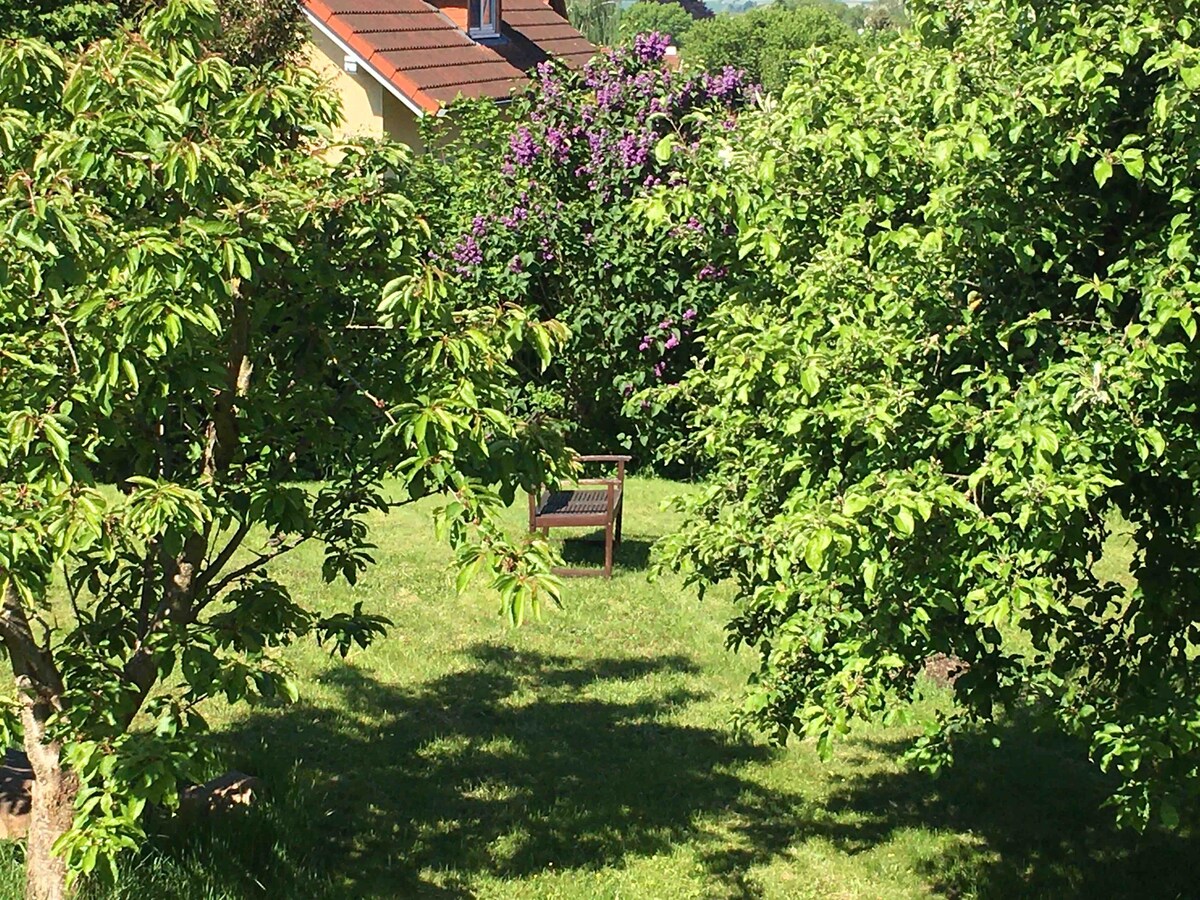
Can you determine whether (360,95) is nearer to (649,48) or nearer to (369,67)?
(369,67)

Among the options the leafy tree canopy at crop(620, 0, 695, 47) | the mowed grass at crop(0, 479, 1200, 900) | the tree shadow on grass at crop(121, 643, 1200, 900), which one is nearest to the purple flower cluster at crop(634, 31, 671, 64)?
the mowed grass at crop(0, 479, 1200, 900)

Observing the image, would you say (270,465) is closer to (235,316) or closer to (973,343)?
(235,316)

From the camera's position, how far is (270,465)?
5406 mm

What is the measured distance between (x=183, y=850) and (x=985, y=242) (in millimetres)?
4256

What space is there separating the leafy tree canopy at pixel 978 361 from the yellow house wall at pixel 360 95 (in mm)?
15177

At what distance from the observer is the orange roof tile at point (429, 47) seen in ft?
64.7

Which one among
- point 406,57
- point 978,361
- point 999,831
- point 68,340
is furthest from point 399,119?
point 68,340

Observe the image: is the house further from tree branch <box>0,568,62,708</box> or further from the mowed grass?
tree branch <box>0,568,62,708</box>

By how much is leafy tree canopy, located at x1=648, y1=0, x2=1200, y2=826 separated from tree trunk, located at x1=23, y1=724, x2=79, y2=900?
281 cm

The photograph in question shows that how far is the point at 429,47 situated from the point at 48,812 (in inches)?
699

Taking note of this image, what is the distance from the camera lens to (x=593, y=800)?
7871mm

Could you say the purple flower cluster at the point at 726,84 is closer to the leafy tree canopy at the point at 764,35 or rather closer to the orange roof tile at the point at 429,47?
the orange roof tile at the point at 429,47

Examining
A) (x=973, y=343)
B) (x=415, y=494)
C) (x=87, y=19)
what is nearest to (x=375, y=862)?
(x=415, y=494)

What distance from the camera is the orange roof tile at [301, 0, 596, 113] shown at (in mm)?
19734
